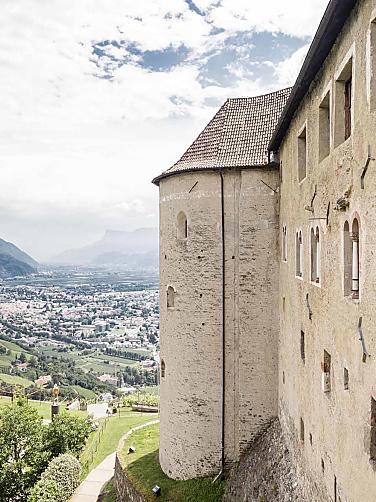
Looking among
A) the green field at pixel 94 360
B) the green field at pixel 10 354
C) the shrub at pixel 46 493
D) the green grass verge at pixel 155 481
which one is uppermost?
the green grass verge at pixel 155 481

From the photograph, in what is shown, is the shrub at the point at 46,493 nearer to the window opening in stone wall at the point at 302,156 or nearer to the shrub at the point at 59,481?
the shrub at the point at 59,481

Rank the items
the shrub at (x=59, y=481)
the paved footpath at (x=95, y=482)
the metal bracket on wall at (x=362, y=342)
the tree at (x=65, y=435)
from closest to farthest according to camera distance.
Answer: the metal bracket on wall at (x=362, y=342) → the shrub at (x=59, y=481) → the paved footpath at (x=95, y=482) → the tree at (x=65, y=435)

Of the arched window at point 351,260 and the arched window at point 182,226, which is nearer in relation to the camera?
the arched window at point 351,260

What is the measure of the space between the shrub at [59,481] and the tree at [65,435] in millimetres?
2344

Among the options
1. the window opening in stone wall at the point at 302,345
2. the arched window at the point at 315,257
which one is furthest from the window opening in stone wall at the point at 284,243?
the arched window at the point at 315,257

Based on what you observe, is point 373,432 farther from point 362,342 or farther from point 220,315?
point 220,315

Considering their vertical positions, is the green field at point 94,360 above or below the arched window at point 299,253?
below

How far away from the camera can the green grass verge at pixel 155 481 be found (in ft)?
52.4

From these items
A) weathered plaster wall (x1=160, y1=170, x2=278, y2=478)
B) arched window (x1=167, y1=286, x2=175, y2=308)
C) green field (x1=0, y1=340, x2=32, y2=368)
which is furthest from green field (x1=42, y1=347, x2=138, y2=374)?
weathered plaster wall (x1=160, y1=170, x2=278, y2=478)

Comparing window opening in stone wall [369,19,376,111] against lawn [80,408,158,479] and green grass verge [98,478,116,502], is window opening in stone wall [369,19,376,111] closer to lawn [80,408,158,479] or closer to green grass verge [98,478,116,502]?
green grass verge [98,478,116,502]

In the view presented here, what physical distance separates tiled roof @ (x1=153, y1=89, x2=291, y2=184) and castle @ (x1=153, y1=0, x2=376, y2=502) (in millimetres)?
55

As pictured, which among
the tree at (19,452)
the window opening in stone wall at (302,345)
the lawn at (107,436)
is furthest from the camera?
the lawn at (107,436)

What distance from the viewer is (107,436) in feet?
101

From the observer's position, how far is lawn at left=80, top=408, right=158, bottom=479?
26888 millimetres
